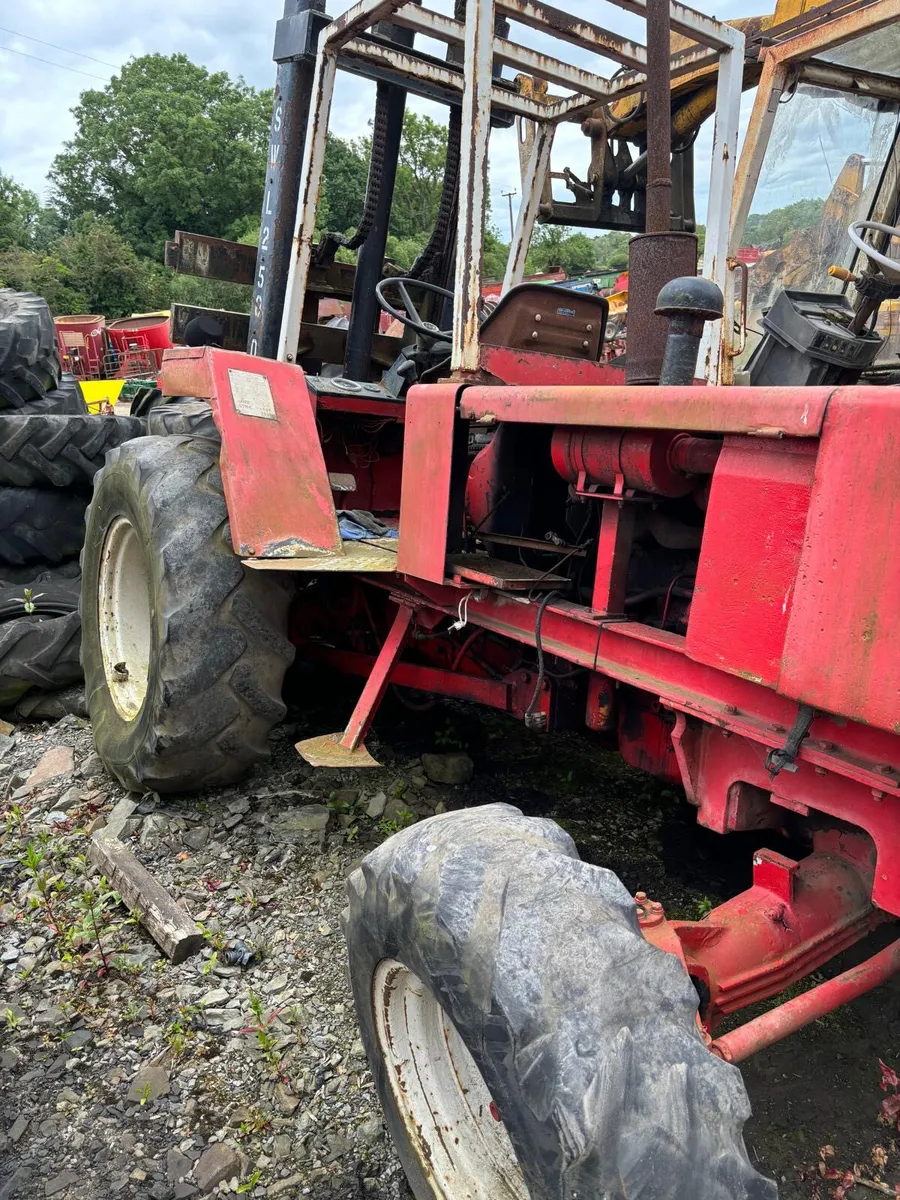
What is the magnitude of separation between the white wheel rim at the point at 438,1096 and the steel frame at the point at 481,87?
1497mm

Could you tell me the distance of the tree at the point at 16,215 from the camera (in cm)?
3553

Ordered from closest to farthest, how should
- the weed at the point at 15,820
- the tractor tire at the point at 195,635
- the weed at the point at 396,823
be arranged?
the tractor tire at the point at 195,635, the weed at the point at 396,823, the weed at the point at 15,820

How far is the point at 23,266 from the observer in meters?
28.5

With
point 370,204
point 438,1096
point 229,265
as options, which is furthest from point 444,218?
point 438,1096

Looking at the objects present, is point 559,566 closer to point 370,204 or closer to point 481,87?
point 481,87

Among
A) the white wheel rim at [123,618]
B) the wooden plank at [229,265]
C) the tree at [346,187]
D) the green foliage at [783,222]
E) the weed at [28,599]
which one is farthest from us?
the tree at [346,187]

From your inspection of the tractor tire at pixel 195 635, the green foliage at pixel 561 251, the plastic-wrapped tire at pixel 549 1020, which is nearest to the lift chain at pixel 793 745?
the plastic-wrapped tire at pixel 549 1020

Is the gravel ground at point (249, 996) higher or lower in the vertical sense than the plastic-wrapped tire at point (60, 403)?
lower

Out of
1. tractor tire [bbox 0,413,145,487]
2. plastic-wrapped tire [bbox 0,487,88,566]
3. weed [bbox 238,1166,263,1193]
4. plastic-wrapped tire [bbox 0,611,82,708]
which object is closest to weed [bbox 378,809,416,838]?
weed [bbox 238,1166,263,1193]

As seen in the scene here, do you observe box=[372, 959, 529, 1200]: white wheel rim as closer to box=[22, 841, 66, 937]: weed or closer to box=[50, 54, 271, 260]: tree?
box=[22, 841, 66, 937]: weed

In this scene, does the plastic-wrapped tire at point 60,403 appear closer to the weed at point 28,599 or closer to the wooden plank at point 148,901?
the weed at point 28,599

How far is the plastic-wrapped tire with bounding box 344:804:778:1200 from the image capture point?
4.11ft

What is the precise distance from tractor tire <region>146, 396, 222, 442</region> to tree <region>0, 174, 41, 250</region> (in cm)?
3494

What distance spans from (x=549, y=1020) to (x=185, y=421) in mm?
2699
